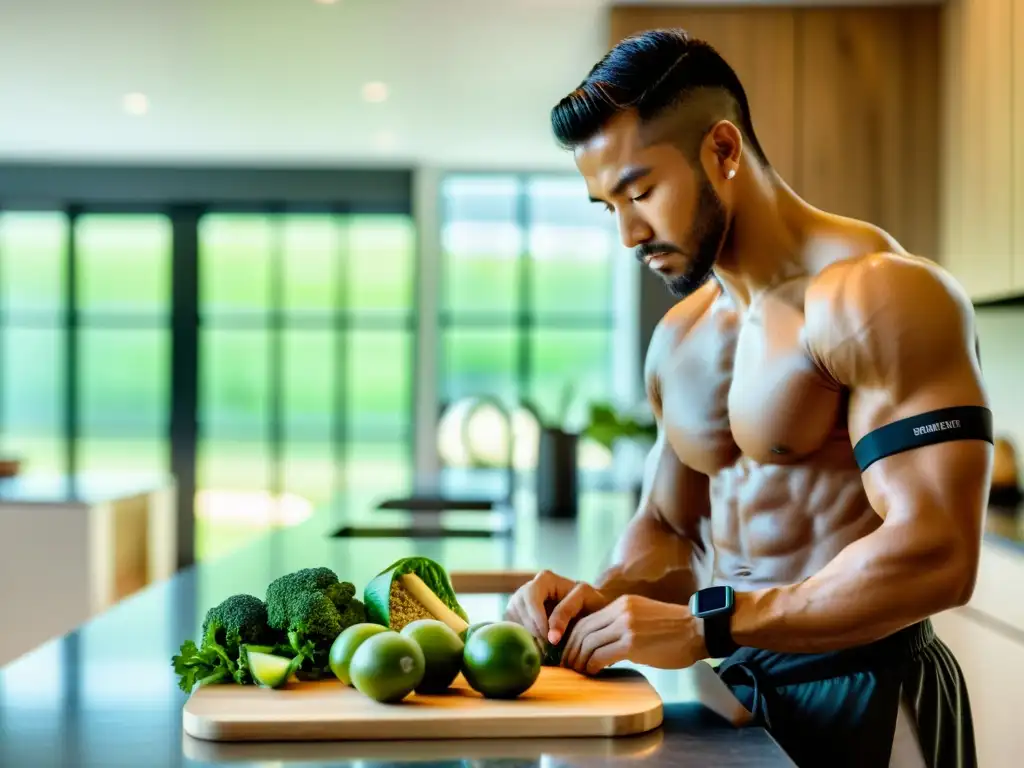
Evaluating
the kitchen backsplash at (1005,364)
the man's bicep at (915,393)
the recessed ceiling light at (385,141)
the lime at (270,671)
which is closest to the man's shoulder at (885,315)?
the man's bicep at (915,393)

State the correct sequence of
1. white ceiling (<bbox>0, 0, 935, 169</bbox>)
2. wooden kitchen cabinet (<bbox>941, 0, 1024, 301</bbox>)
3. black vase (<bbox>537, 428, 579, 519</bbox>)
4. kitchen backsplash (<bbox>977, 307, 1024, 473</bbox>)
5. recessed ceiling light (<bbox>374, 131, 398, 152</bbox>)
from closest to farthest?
1. wooden kitchen cabinet (<bbox>941, 0, 1024, 301</bbox>)
2. black vase (<bbox>537, 428, 579, 519</bbox>)
3. kitchen backsplash (<bbox>977, 307, 1024, 473</bbox>)
4. white ceiling (<bbox>0, 0, 935, 169</bbox>)
5. recessed ceiling light (<bbox>374, 131, 398, 152</bbox>)

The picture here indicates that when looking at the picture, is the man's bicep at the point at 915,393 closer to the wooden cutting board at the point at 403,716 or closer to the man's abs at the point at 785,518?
the man's abs at the point at 785,518

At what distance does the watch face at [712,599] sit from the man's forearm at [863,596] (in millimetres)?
16

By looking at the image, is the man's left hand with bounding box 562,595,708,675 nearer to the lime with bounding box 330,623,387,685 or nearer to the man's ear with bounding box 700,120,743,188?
the lime with bounding box 330,623,387,685

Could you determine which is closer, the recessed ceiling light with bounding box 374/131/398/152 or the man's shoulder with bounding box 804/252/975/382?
the man's shoulder with bounding box 804/252/975/382

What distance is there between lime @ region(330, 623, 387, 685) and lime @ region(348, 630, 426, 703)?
35 millimetres

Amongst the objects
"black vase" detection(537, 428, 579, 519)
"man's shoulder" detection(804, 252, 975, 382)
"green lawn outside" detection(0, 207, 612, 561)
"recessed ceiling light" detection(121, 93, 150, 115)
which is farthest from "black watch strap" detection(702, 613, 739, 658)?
"green lawn outside" detection(0, 207, 612, 561)

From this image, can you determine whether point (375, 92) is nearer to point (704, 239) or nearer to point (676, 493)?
point (676, 493)

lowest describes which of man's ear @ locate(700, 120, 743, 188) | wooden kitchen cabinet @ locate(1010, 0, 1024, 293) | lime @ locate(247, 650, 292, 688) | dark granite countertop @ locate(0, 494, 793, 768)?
dark granite countertop @ locate(0, 494, 793, 768)

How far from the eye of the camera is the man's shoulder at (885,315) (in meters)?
1.17

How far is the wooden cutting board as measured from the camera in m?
1.03

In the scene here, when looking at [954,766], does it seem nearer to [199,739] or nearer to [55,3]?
[199,739]

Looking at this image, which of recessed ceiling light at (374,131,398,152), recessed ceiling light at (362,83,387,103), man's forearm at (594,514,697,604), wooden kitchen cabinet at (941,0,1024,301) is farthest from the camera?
recessed ceiling light at (374,131,398,152)

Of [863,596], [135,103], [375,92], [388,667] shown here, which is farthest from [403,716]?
[135,103]
